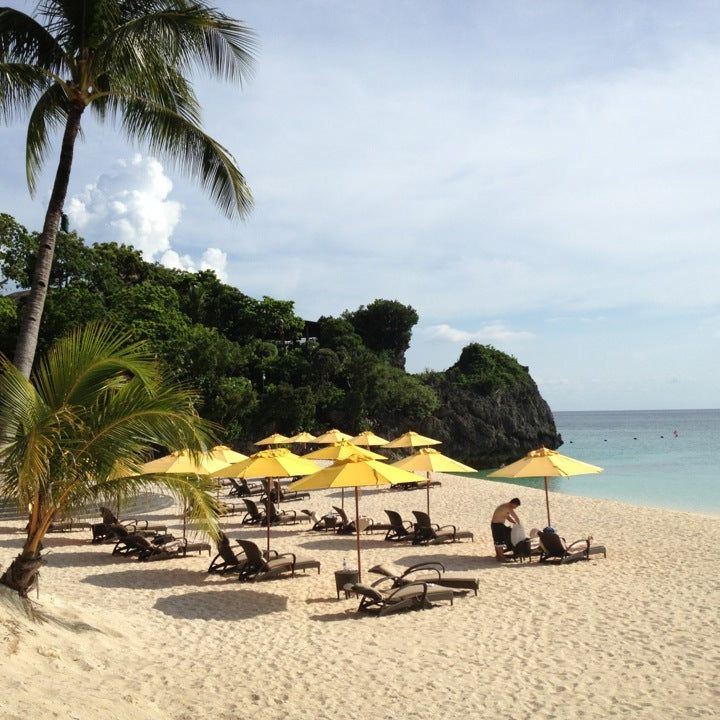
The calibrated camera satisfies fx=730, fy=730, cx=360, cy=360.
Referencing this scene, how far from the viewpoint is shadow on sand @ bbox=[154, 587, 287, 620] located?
8961 mm

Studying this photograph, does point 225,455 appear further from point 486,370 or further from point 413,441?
point 486,370

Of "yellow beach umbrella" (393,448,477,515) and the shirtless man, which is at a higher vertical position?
"yellow beach umbrella" (393,448,477,515)

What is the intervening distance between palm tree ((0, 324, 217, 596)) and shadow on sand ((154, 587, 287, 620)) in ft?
6.01

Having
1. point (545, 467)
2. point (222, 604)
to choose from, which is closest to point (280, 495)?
point (545, 467)

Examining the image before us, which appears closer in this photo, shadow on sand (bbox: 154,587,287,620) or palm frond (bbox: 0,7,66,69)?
shadow on sand (bbox: 154,587,287,620)

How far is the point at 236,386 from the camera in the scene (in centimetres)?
3869

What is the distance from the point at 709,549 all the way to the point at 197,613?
9.22 m

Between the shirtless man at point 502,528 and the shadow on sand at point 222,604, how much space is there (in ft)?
13.5

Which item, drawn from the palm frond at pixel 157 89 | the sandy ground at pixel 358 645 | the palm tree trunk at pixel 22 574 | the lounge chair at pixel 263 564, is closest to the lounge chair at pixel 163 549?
the sandy ground at pixel 358 645

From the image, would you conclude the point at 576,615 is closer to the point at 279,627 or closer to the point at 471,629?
the point at 471,629

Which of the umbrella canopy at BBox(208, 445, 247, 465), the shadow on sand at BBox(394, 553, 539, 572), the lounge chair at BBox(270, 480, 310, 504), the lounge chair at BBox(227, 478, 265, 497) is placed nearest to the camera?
the shadow on sand at BBox(394, 553, 539, 572)

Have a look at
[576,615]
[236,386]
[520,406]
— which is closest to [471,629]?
[576,615]

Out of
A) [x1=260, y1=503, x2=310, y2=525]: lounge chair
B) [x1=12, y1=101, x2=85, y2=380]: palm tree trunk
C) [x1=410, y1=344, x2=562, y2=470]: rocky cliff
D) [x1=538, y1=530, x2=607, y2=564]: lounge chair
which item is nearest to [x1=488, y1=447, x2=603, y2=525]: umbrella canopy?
[x1=538, y1=530, x2=607, y2=564]: lounge chair

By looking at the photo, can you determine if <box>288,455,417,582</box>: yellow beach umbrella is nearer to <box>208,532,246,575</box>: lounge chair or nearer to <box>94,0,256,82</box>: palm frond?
<box>208,532,246,575</box>: lounge chair
